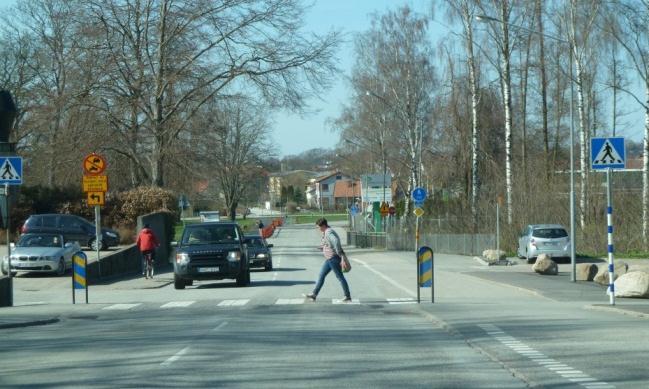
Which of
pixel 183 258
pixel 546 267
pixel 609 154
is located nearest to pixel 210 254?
pixel 183 258

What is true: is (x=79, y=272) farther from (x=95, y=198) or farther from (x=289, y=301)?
(x=95, y=198)

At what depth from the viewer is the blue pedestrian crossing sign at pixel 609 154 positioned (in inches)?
720

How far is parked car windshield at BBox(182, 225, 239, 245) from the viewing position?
26.1 meters

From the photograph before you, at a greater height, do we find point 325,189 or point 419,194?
point 325,189

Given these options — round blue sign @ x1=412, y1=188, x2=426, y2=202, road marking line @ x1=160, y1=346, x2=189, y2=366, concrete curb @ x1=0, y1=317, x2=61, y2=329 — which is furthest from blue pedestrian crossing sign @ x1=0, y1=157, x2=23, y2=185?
round blue sign @ x1=412, y1=188, x2=426, y2=202

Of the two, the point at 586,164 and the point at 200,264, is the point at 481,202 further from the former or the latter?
the point at 200,264

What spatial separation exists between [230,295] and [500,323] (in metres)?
9.97

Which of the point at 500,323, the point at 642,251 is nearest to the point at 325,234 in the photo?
the point at 500,323

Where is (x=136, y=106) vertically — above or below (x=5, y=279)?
above

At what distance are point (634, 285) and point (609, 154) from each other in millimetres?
3982

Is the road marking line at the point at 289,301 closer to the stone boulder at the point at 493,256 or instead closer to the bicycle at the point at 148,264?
the bicycle at the point at 148,264

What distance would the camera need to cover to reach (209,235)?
86.2 ft

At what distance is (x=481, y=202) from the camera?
5334 cm

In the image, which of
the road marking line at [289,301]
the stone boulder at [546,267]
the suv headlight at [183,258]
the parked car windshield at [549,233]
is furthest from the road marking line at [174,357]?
the parked car windshield at [549,233]
